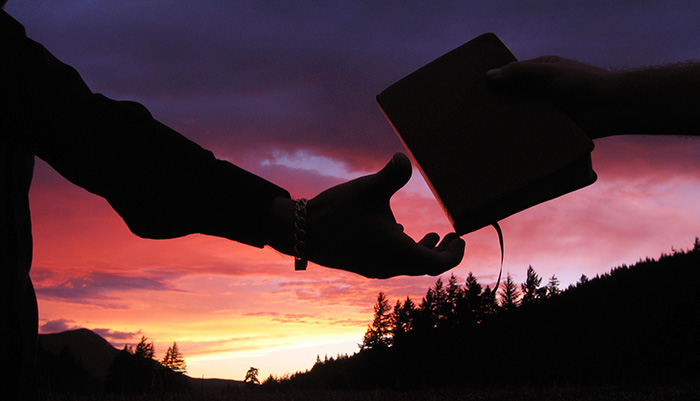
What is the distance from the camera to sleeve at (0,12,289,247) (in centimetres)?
146

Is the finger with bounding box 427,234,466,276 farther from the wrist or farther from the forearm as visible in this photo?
the forearm

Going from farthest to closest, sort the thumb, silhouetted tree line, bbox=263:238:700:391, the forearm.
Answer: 1. silhouetted tree line, bbox=263:238:700:391
2. the forearm
3. the thumb

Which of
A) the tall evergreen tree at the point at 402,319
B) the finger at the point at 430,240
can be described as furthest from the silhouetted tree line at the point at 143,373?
the tall evergreen tree at the point at 402,319

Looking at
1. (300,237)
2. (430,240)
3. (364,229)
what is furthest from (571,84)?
(300,237)

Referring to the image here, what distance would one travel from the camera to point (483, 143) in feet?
7.80

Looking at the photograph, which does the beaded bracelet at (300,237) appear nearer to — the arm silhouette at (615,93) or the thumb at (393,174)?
the thumb at (393,174)

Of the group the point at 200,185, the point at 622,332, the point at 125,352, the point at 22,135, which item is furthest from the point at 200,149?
the point at 125,352

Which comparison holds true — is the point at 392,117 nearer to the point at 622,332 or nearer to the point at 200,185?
the point at 200,185

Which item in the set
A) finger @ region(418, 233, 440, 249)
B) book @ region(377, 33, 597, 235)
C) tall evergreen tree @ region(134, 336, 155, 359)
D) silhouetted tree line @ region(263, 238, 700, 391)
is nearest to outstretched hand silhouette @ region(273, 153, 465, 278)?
finger @ region(418, 233, 440, 249)

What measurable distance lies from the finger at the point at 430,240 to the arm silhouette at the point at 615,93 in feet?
3.41

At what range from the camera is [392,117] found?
8.74 feet

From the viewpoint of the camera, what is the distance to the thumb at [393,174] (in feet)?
5.35

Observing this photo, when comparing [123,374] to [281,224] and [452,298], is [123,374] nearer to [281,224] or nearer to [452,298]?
[281,224]

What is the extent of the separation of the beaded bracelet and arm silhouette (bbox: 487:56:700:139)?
1.55m
